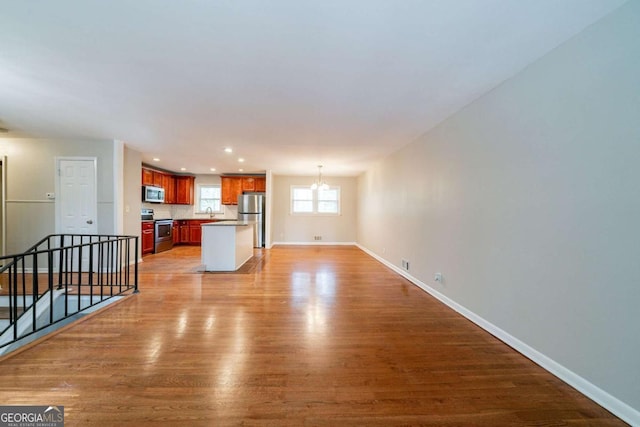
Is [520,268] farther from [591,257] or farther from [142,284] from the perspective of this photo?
[142,284]

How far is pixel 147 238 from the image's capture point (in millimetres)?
6469

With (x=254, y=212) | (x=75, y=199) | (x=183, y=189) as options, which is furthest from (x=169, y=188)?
(x=75, y=199)

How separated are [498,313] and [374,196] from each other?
4388mm

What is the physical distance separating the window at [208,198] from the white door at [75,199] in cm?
397

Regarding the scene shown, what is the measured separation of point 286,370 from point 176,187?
26.4 feet

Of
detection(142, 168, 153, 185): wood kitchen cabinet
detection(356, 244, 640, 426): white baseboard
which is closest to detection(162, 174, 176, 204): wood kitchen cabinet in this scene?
detection(142, 168, 153, 185): wood kitchen cabinet

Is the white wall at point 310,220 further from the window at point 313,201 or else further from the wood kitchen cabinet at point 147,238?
the wood kitchen cabinet at point 147,238

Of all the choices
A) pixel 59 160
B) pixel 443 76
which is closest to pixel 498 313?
pixel 443 76

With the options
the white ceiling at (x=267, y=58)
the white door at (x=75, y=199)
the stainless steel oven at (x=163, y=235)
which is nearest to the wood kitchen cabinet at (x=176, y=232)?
the stainless steel oven at (x=163, y=235)

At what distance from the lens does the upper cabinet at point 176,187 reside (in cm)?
751

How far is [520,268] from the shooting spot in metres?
2.14

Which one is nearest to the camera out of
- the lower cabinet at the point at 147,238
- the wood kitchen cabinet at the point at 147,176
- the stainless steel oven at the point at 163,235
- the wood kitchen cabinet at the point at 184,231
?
the lower cabinet at the point at 147,238

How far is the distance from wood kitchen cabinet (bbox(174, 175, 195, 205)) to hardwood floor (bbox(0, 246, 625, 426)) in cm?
576

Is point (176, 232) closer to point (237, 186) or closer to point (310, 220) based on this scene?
point (237, 186)
